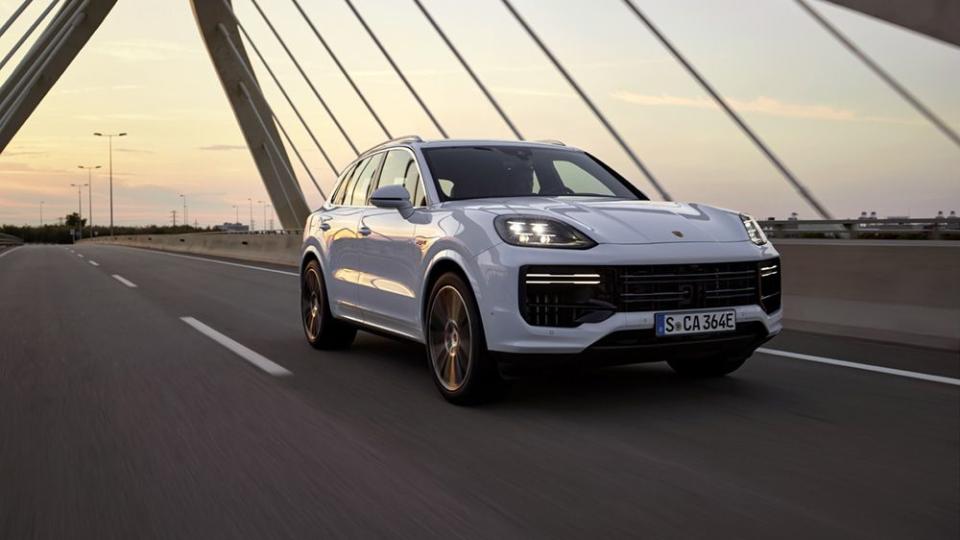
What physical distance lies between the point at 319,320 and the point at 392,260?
5.73ft

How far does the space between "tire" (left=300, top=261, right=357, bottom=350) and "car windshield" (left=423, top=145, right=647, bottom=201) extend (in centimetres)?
168

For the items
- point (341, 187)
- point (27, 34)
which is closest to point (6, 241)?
point (27, 34)

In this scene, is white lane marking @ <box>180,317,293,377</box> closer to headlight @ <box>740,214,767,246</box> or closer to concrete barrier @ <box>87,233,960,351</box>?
headlight @ <box>740,214,767,246</box>

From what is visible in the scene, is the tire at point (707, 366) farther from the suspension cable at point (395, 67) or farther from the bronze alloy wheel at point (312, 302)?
the suspension cable at point (395, 67)

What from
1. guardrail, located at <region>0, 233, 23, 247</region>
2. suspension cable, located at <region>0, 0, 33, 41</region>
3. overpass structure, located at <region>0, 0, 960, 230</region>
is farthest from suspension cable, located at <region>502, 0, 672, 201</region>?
guardrail, located at <region>0, 233, 23, 247</region>

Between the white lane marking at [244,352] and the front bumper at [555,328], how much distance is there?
2.15m

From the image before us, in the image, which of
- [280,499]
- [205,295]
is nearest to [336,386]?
[280,499]

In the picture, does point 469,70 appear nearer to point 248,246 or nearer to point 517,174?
point 517,174

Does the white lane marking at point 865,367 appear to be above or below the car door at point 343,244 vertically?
below

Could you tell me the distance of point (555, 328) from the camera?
5.09 m

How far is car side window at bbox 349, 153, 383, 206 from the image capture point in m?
7.60

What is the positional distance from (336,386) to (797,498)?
3.35m

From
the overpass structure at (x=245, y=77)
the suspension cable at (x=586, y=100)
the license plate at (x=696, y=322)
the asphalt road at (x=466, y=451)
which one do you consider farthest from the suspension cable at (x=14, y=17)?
the license plate at (x=696, y=322)

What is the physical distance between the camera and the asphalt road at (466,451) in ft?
11.4
